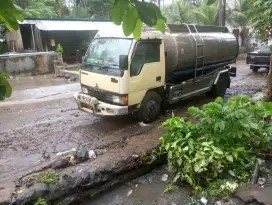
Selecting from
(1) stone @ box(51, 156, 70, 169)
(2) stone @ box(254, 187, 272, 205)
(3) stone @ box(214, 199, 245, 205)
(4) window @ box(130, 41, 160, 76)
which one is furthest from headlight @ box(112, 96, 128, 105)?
(2) stone @ box(254, 187, 272, 205)

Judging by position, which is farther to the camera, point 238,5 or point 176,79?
point 238,5

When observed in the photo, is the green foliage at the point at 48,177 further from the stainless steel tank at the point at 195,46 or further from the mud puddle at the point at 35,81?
the mud puddle at the point at 35,81

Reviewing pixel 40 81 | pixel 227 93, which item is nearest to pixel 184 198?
pixel 227 93

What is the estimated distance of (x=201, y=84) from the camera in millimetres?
8312

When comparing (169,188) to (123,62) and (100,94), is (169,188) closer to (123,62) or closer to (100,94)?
(123,62)

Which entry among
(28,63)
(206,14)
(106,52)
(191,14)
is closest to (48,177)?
(106,52)

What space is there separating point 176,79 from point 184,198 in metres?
4.16

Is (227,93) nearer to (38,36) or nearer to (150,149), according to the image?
(150,149)

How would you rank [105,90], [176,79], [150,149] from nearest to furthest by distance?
[150,149] < [105,90] < [176,79]

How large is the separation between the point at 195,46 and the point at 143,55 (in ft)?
6.41

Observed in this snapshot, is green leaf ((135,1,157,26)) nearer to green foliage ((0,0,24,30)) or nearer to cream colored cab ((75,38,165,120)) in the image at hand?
green foliage ((0,0,24,30))

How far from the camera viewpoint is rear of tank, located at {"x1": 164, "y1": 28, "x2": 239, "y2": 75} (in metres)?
6.98

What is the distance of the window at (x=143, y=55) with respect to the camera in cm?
618

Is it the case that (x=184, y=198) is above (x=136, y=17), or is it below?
below
